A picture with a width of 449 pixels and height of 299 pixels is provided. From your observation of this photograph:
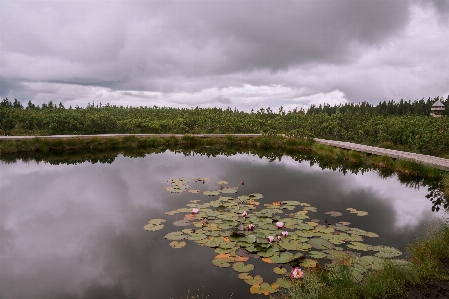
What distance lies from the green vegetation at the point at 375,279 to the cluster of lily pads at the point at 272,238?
30 centimetres

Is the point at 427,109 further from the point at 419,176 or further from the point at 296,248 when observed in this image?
the point at 296,248

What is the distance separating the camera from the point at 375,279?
18.6 feet

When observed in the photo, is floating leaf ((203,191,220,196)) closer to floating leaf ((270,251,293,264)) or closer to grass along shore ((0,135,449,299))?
floating leaf ((270,251,293,264))

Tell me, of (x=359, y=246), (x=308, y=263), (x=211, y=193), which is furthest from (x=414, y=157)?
(x=308, y=263)

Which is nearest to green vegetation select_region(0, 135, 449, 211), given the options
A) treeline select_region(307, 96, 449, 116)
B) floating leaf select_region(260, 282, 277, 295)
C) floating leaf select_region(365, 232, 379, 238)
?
floating leaf select_region(365, 232, 379, 238)

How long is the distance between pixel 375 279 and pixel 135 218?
291 inches

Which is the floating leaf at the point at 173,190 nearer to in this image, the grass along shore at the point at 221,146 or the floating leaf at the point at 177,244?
the floating leaf at the point at 177,244

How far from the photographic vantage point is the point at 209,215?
982 cm

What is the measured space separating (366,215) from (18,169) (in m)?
18.1

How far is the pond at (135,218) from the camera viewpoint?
648 cm

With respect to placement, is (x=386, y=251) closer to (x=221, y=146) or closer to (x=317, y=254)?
(x=317, y=254)

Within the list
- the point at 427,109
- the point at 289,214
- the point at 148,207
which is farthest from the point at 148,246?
the point at 427,109

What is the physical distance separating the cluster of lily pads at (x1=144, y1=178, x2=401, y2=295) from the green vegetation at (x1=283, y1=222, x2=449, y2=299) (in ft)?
0.98

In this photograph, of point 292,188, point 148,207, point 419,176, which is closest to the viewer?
point 148,207
